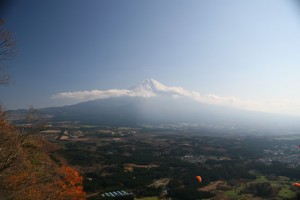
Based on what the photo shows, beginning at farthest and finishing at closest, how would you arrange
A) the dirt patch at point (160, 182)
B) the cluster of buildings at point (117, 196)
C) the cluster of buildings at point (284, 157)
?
the cluster of buildings at point (284, 157), the dirt patch at point (160, 182), the cluster of buildings at point (117, 196)

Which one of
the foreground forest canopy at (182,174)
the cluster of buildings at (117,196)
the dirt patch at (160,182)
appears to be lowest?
the dirt patch at (160,182)

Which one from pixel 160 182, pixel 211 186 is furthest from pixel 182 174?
pixel 211 186

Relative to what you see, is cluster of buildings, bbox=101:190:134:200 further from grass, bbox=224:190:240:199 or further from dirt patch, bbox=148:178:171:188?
grass, bbox=224:190:240:199

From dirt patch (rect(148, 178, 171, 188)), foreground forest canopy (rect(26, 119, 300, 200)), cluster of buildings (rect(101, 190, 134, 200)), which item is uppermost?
cluster of buildings (rect(101, 190, 134, 200))

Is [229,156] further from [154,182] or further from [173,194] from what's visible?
[173,194]

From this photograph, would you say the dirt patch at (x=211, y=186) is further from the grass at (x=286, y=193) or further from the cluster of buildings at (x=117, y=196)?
the cluster of buildings at (x=117, y=196)

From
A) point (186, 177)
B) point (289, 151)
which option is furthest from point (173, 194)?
point (289, 151)

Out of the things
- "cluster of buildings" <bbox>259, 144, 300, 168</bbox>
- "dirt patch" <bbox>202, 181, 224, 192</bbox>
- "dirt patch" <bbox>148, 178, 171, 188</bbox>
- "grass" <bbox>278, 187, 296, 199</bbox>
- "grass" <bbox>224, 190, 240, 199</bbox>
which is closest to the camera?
"grass" <bbox>278, 187, 296, 199</bbox>

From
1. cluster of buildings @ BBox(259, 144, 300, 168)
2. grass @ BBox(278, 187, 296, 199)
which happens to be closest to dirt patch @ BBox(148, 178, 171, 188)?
grass @ BBox(278, 187, 296, 199)

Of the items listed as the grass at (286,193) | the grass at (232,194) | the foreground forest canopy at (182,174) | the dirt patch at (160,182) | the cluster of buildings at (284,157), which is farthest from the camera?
the cluster of buildings at (284,157)

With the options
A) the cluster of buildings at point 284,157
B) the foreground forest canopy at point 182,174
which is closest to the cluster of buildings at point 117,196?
the foreground forest canopy at point 182,174

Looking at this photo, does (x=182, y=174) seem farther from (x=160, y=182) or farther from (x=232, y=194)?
(x=232, y=194)
